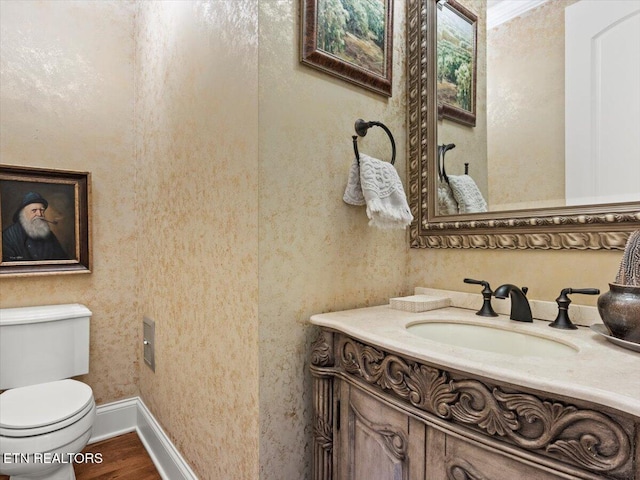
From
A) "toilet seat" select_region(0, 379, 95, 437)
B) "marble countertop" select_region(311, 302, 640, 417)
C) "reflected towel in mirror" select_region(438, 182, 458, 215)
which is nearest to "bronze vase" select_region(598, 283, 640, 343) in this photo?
"marble countertop" select_region(311, 302, 640, 417)

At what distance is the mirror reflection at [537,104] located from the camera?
3.21 ft

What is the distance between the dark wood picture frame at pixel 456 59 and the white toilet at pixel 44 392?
6.33 ft

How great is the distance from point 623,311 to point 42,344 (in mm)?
2206

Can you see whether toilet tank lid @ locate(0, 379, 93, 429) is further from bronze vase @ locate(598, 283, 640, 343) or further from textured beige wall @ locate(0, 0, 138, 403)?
bronze vase @ locate(598, 283, 640, 343)

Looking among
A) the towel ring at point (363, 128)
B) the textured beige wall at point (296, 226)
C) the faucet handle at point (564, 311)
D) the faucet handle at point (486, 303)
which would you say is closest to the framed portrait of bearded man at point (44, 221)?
the textured beige wall at point (296, 226)

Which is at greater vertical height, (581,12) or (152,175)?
(581,12)

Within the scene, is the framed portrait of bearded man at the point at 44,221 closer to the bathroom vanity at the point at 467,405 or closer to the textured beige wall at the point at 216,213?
the textured beige wall at the point at 216,213

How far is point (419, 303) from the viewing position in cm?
120

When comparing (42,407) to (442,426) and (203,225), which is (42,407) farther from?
(442,426)

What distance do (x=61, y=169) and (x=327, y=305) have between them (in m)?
1.68

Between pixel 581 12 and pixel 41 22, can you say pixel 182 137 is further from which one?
pixel 581 12

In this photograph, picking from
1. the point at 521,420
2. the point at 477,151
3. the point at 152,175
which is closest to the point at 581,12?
the point at 477,151

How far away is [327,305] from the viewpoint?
1206 mm

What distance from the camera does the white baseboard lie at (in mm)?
1637
